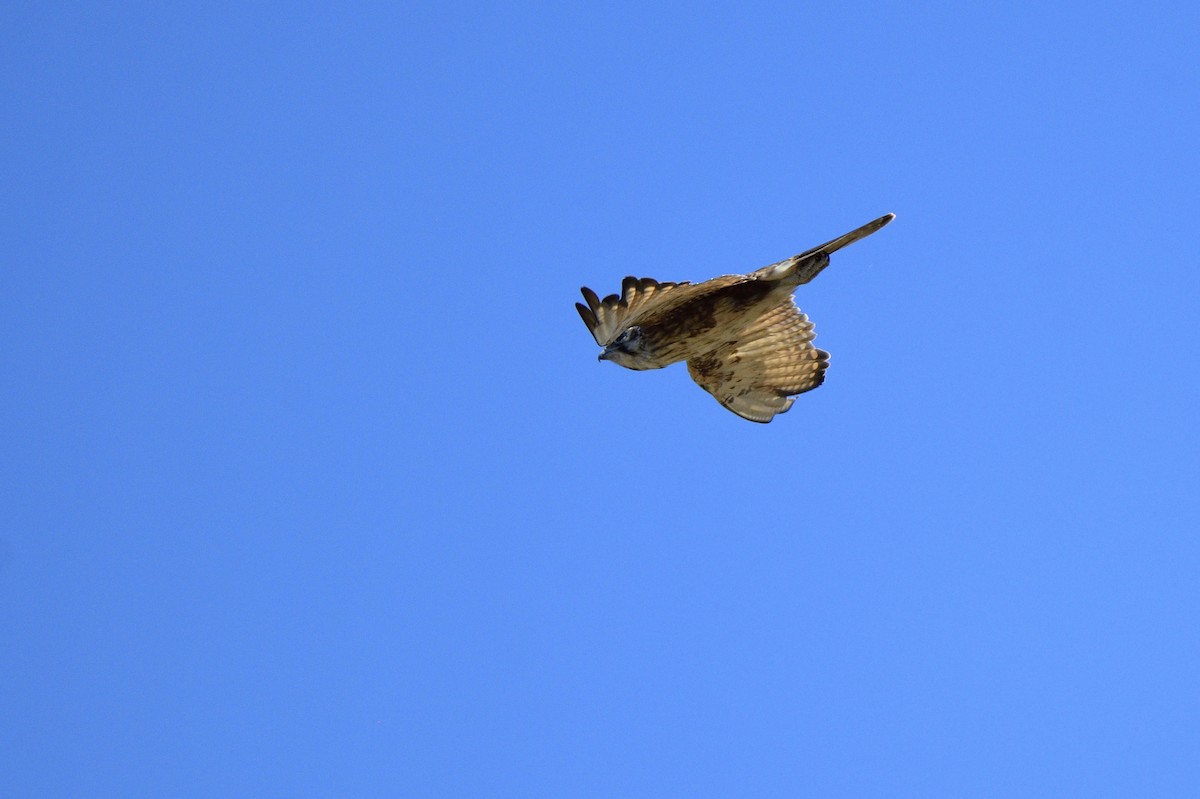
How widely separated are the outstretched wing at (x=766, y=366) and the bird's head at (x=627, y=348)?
1.95 meters

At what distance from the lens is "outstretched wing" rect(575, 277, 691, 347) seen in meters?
12.6

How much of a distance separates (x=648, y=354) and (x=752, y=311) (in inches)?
48.0

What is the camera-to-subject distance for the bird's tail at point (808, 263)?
12367 millimetres

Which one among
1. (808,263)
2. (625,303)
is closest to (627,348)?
(625,303)

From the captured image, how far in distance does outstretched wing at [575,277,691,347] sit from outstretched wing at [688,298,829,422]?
191 cm

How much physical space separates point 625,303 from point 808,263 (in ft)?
5.65

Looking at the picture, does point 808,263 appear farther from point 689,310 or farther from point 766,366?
point 766,366

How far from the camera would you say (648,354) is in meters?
12.7

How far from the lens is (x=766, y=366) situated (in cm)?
1476

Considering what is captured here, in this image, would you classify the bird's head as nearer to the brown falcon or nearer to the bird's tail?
the brown falcon

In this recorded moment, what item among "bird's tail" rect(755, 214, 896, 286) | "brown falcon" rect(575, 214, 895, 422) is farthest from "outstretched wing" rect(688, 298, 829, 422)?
"bird's tail" rect(755, 214, 896, 286)

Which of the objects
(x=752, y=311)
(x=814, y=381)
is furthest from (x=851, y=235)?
(x=814, y=381)

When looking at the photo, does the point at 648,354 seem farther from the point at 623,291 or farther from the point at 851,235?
the point at 851,235

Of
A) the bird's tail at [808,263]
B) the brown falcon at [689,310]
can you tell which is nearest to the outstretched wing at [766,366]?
the brown falcon at [689,310]
